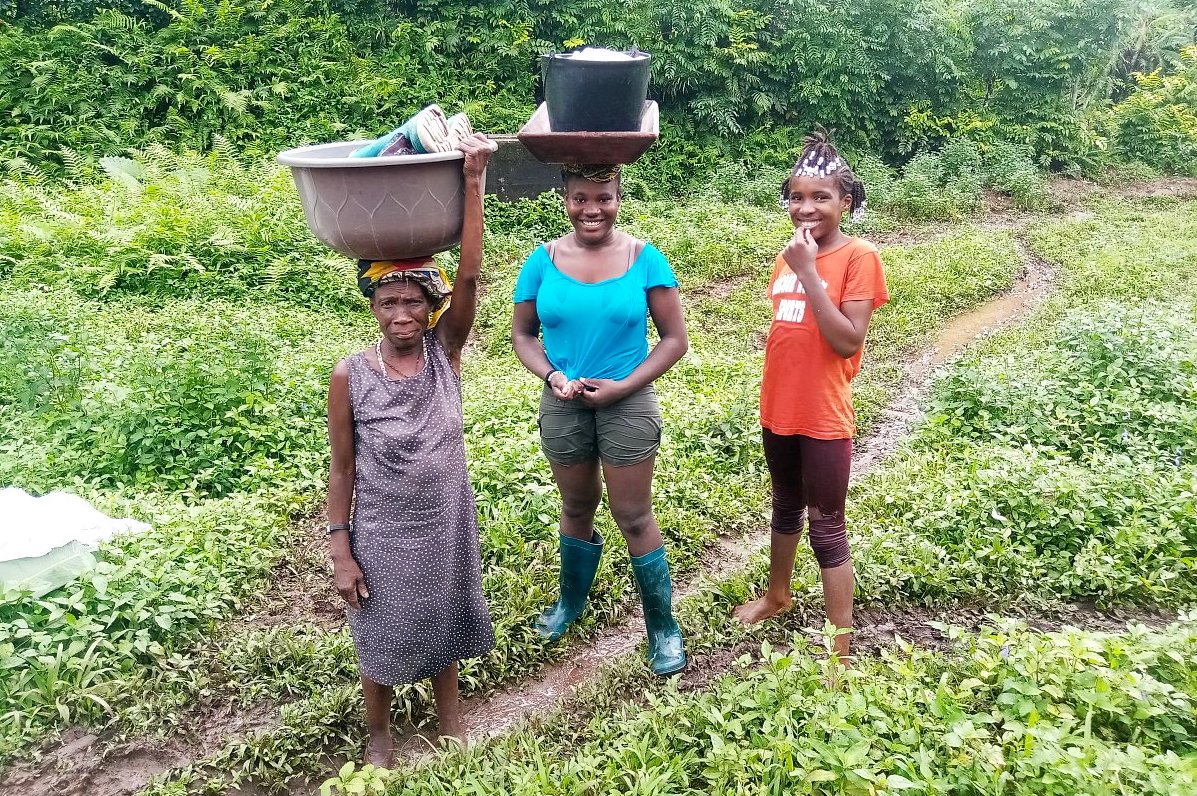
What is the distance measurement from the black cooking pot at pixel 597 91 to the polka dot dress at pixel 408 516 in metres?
0.90

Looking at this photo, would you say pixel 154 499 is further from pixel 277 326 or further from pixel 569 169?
pixel 569 169

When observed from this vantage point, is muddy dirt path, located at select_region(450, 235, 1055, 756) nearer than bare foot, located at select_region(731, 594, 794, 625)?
Yes

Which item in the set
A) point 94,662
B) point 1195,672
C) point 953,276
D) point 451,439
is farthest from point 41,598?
point 953,276

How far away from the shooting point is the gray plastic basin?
2.48m

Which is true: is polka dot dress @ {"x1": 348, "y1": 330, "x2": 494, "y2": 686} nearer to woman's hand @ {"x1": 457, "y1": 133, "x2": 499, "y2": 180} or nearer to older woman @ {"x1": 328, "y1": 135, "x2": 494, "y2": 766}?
older woman @ {"x1": 328, "y1": 135, "x2": 494, "y2": 766}

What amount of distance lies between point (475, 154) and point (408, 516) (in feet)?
3.79

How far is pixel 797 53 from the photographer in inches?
544

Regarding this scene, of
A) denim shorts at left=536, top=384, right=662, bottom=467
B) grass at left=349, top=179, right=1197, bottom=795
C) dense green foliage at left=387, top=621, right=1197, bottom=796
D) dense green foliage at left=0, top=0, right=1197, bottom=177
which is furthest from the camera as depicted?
dense green foliage at left=0, top=0, right=1197, bottom=177

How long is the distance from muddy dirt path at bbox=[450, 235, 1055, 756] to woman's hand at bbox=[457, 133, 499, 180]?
1985mm

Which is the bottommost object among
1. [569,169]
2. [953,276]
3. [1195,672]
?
[953,276]

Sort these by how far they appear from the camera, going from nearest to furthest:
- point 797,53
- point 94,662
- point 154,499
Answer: point 94,662 → point 154,499 → point 797,53

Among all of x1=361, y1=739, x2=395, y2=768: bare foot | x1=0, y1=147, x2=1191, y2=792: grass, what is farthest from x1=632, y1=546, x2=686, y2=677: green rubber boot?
x1=361, y1=739, x2=395, y2=768: bare foot

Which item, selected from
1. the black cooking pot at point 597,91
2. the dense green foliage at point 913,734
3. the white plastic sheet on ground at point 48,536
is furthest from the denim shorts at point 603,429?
the white plastic sheet on ground at point 48,536

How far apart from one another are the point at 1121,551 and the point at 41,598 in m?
4.57
